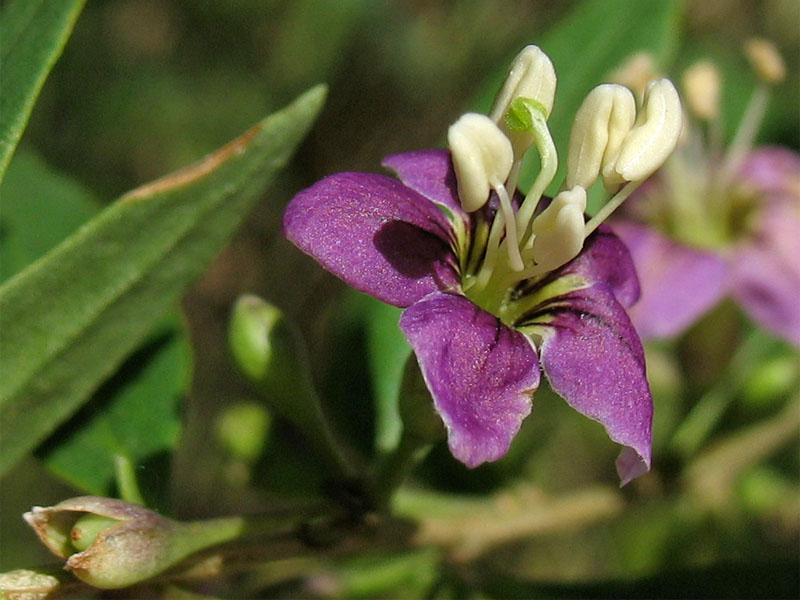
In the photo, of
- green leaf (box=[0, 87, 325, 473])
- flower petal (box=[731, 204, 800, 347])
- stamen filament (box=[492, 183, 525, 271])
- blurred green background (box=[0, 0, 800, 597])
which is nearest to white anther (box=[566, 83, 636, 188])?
stamen filament (box=[492, 183, 525, 271])

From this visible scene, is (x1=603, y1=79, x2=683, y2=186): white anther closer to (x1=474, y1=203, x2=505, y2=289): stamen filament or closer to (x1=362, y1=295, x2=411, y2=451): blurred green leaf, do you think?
(x1=474, y1=203, x2=505, y2=289): stamen filament

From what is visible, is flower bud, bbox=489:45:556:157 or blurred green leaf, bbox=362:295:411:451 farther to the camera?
blurred green leaf, bbox=362:295:411:451

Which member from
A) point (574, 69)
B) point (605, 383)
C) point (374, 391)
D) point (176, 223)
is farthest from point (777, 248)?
point (176, 223)

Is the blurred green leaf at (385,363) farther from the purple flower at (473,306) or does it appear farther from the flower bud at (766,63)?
the flower bud at (766,63)

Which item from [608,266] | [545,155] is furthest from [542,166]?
[608,266]

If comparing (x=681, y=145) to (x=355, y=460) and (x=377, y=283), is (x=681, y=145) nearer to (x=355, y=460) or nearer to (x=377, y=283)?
(x=355, y=460)

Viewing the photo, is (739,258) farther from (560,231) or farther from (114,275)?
(114,275)
